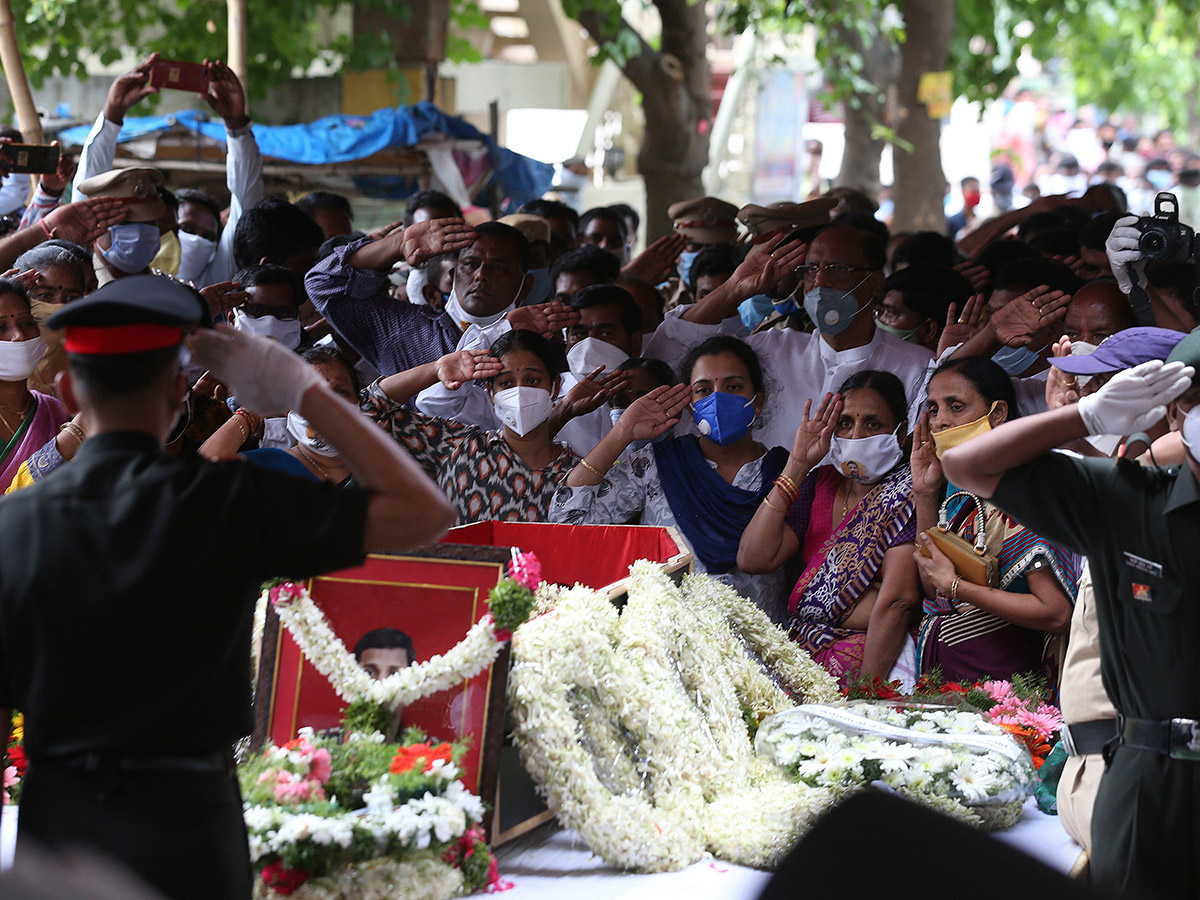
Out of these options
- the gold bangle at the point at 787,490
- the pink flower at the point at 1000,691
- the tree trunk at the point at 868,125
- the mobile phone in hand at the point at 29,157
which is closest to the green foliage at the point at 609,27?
the tree trunk at the point at 868,125

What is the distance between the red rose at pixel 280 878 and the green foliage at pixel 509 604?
708mm

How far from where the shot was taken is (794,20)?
10.9 metres

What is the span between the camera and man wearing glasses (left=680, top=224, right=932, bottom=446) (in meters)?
5.45

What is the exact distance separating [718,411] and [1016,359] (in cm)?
121

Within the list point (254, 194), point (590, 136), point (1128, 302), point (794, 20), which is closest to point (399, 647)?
point (1128, 302)

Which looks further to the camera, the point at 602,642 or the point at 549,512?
the point at 549,512

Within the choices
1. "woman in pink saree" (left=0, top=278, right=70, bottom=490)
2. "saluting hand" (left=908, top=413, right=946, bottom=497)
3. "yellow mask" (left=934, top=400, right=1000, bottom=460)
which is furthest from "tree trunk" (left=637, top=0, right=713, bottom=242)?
"yellow mask" (left=934, top=400, right=1000, bottom=460)

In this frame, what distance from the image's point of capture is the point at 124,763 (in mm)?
2125

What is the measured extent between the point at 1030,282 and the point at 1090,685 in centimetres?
293

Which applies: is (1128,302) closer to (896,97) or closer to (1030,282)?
(1030,282)

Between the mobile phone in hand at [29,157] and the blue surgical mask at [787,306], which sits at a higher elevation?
the mobile phone in hand at [29,157]

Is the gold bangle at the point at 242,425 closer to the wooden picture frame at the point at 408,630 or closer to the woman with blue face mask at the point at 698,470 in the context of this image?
the woman with blue face mask at the point at 698,470

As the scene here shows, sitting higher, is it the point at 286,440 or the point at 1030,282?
the point at 1030,282

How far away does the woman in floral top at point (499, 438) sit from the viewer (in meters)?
Answer: 4.77
